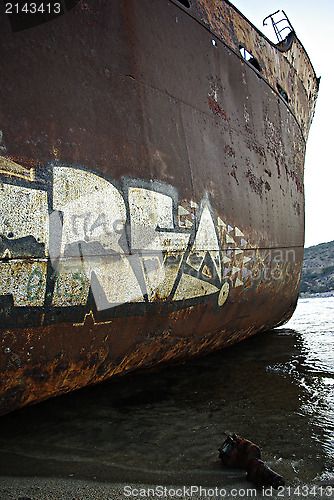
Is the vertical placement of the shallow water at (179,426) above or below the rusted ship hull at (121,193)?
below

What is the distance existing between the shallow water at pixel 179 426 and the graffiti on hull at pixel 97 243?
0.66m

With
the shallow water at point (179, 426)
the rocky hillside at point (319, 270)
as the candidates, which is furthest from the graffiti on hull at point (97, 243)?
the rocky hillside at point (319, 270)

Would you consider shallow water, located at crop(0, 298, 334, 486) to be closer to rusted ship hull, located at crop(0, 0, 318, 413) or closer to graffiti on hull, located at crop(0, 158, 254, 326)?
rusted ship hull, located at crop(0, 0, 318, 413)

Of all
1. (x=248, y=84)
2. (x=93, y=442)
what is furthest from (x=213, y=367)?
(x=248, y=84)

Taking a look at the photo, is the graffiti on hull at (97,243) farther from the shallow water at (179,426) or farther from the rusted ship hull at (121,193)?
the shallow water at (179,426)

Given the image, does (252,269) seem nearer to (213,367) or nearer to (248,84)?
(213,367)

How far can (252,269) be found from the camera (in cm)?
325

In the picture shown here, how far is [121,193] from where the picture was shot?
2084 millimetres

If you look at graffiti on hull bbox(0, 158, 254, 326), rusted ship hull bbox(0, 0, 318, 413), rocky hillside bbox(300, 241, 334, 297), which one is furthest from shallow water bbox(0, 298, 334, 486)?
rocky hillside bbox(300, 241, 334, 297)

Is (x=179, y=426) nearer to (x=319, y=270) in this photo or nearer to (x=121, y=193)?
(x=121, y=193)

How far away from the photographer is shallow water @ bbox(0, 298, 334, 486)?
1468 millimetres

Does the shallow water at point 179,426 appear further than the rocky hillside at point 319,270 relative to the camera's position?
No

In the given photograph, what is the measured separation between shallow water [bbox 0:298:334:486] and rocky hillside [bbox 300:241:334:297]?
1351 cm

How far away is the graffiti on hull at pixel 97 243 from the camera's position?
168 cm
